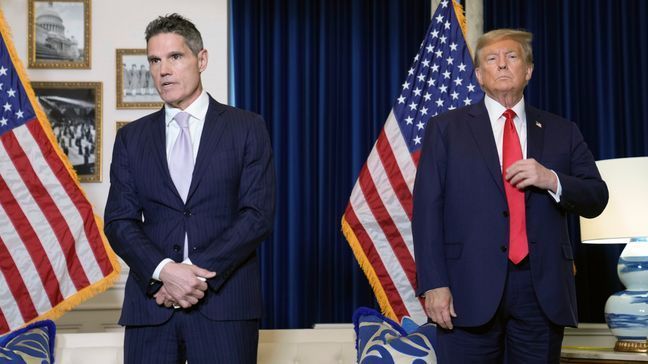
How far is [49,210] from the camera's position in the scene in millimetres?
4062

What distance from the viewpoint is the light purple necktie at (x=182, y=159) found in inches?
99.0

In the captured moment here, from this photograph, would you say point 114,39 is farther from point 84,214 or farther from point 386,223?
point 386,223

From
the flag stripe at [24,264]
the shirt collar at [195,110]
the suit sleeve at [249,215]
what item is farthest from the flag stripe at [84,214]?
the suit sleeve at [249,215]

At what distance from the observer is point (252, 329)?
2.48 metres

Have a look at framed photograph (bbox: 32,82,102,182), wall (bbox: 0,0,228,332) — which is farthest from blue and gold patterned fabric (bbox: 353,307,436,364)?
framed photograph (bbox: 32,82,102,182)

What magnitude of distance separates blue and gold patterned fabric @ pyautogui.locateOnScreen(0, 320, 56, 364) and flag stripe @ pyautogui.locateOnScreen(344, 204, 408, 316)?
1563 mm

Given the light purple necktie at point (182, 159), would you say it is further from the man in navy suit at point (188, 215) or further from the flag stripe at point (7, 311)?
the flag stripe at point (7, 311)

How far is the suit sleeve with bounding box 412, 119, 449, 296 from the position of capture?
254cm

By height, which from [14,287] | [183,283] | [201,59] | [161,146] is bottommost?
[14,287]

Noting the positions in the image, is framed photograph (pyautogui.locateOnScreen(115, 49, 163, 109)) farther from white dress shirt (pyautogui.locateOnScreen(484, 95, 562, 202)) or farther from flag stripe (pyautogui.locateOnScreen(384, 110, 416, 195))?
white dress shirt (pyautogui.locateOnScreen(484, 95, 562, 202))

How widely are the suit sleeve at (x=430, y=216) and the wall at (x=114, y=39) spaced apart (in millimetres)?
3157

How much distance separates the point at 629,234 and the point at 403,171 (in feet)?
3.64

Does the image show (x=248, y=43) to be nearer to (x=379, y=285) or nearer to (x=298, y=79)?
(x=298, y=79)

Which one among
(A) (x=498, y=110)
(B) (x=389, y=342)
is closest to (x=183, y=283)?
(A) (x=498, y=110)
